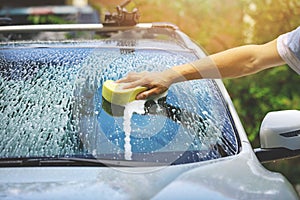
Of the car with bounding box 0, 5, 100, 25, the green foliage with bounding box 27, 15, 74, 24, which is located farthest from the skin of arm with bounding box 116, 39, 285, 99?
the green foliage with bounding box 27, 15, 74, 24

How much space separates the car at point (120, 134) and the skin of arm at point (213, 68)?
0.05 m

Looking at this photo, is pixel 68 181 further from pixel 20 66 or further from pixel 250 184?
pixel 20 66

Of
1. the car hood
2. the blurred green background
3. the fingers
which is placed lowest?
the blurred green background

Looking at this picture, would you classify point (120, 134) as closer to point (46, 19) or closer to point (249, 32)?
point (249, 32)

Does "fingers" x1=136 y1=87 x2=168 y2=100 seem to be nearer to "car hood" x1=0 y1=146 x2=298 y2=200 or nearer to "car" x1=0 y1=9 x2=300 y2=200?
"car" x1=0 y1=9 x2=300 y2=200

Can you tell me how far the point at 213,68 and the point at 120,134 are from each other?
0.59 meters

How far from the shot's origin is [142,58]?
340 cm

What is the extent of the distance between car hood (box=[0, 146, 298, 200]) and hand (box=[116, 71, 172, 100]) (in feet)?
1.50

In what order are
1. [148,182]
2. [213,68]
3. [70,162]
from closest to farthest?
[148,182] < [70,162] < [213,68]

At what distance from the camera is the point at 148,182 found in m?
2.52

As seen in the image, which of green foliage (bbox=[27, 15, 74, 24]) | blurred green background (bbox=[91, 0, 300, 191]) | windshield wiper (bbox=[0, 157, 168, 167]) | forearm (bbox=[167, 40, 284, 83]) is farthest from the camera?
green foliage (bbox=[27, 15, 74, 24])

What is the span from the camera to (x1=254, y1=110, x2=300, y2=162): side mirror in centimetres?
305

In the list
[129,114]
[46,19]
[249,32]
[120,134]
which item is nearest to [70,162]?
[120,134]

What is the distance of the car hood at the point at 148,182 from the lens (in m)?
2.43
